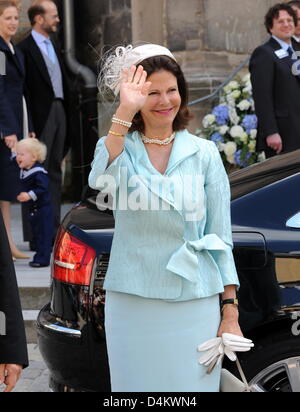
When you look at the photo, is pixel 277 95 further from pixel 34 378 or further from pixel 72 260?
pixel 72 260

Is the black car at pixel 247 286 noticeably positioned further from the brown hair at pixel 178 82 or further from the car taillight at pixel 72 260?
the brown hair at pixel 178 82

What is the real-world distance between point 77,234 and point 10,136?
3487 millimetres

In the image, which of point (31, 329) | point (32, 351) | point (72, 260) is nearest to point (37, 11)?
point (31, 329)

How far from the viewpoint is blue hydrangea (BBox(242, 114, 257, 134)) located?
857 cm

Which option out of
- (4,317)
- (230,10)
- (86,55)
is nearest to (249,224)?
(4,317)

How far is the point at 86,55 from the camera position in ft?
42.7

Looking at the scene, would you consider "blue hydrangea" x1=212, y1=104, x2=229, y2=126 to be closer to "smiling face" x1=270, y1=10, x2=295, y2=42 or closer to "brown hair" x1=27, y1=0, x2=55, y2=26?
"smiling face" x1=270, y1=10, x2=295, y2=42

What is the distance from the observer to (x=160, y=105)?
10.9ft

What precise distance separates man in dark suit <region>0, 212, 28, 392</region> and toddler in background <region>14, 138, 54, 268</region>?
4.67 metres

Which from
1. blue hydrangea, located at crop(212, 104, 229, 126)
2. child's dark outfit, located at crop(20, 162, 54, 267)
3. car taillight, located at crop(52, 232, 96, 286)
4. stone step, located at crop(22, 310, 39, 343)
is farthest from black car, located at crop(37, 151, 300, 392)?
blue hydrangea, located at crop(212, 104, 229, 126)

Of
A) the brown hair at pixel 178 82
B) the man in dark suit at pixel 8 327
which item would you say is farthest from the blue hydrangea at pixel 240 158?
the man in dark suit at pixel 8 327

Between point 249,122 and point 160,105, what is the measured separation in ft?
17.6

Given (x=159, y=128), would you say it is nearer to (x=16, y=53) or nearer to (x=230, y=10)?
(x=16, y=53)

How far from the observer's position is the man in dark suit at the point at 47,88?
8.49 m
